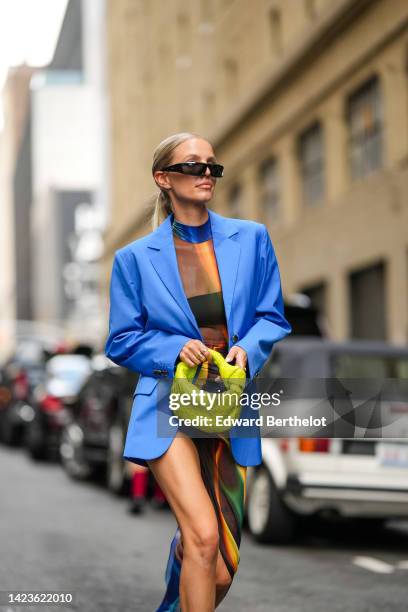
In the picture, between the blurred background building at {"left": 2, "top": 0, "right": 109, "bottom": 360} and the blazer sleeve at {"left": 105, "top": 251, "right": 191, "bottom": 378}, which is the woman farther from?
the blurred background building at {"left": 2, "top": 0, "right": 109, "bottom": 360}

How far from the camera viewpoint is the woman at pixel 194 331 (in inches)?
157

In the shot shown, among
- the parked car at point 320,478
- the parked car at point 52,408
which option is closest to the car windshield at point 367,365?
the parked car at point 320,478

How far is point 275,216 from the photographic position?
32312 millimetres

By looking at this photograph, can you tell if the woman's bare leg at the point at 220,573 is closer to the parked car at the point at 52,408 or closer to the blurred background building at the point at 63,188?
the parked car at the point at 52,408

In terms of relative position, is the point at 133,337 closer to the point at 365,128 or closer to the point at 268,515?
the point at 268,515

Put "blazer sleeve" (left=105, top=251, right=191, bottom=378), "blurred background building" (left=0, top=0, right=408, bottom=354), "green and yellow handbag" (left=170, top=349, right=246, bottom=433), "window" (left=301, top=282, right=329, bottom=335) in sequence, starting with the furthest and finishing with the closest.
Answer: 1. "window" (left=301, top=282, right=329, bottom=335)
2. "blurred background building" (left=0, top=0, right=408, bottom=354)
3. "blazer sleeve" (left=105, top=251, right=191, bottom=378)
4. "green and yellow handbag" (left=170, top=349, right=246, bottom=433)

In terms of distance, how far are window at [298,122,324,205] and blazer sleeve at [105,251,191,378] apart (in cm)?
2452

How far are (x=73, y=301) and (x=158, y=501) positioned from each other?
4157 inches

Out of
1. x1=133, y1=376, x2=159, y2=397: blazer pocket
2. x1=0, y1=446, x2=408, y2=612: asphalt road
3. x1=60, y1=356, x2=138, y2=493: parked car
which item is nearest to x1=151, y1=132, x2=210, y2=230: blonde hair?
x1=133, y1=376, x2=159, y2=397: blazer pocket

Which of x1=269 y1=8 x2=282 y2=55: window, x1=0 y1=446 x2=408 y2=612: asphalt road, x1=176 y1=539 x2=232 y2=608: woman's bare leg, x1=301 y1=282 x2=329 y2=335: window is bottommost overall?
x1=0 y1=446 x2=408 y2=612: asphalt road

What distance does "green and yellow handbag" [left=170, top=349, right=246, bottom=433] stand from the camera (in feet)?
12.9

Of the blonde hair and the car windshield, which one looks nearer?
the blonde hair

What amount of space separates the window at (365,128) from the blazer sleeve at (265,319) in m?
20.8

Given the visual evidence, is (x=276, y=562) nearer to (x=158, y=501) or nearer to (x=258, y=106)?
(x=158, y=501)
